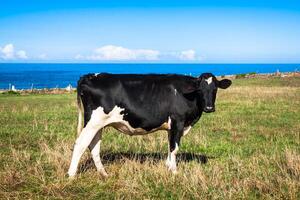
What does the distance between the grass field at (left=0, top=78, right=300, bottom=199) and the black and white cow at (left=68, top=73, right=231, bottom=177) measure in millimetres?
688

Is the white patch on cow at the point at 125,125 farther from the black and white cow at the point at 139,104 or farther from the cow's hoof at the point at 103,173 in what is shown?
the cow's hoof at the point at 103,173

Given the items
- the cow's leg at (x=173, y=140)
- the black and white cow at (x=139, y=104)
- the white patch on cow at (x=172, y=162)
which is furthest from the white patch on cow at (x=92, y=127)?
the white patch on cow at (x=172, y=162)

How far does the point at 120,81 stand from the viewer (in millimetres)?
9266

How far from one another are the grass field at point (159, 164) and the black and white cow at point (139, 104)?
0.69 metres

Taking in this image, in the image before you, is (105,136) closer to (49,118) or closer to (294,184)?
(49,118)

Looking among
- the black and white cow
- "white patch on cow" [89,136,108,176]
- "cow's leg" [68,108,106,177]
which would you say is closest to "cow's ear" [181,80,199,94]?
the black and white cow

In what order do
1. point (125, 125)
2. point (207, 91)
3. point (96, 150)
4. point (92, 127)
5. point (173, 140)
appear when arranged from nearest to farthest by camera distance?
point (92, 127) → point (125, 125) → point (207, 91) → point (173, 140) → point (96, 150)

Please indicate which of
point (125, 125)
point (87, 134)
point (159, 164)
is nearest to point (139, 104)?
point (125, 125)

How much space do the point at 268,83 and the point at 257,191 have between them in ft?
126

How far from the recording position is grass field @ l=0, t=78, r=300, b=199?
25.5 feet

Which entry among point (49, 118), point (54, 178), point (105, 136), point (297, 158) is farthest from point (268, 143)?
point (49, 118)

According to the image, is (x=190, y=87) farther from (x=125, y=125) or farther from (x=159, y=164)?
(x=159, y=164)

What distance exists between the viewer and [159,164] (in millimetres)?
9469

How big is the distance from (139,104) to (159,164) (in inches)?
56.6
